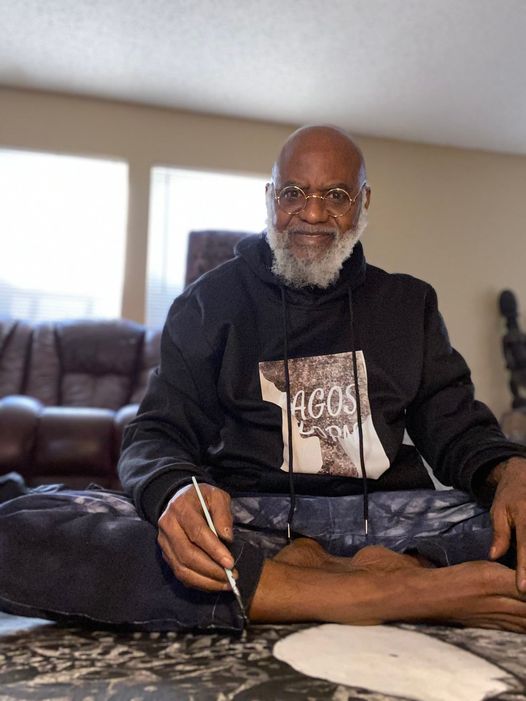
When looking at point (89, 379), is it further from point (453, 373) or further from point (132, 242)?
point (453, 373)

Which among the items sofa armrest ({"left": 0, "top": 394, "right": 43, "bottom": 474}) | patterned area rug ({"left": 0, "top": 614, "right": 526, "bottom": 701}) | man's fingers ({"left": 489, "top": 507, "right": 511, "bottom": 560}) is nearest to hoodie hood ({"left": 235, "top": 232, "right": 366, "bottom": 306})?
man's fingers ({"left": 489, "top": 507, "right": 511, "bottom": 560})

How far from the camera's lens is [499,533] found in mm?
1043

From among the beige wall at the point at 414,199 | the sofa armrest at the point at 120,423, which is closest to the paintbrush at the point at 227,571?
the sofa armrest at the point at 120,423

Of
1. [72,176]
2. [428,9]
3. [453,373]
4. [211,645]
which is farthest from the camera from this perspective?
[72,176]

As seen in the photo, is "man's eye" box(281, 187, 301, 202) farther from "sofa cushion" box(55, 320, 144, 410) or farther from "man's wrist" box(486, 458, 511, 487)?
"sofa cushion" box(55, 320, 144, 410)

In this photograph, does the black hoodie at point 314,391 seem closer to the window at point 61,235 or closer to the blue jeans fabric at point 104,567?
the blue jeans fabric at point 104,567

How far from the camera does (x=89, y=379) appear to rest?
400 cm

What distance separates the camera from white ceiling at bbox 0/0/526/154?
3.44 metres

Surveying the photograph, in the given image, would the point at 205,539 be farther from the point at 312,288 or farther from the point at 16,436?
the point at 16,436

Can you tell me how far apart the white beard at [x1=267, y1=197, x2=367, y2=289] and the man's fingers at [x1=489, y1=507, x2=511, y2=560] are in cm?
61

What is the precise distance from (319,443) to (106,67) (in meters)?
3.50

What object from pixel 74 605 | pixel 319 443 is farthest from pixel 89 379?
pixel 74 605

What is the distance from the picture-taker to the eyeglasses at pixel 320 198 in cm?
151

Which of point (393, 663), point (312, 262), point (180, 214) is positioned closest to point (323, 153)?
point (312, 262)
